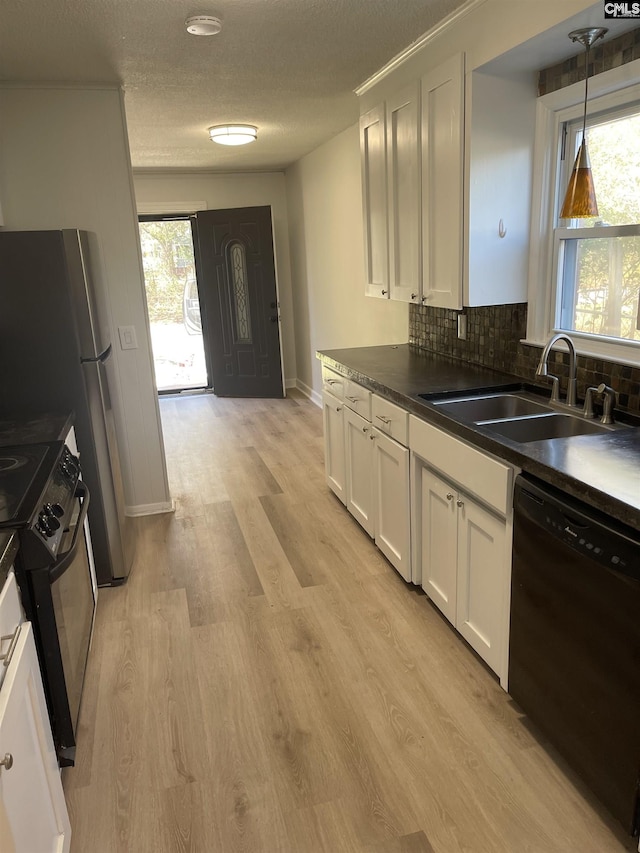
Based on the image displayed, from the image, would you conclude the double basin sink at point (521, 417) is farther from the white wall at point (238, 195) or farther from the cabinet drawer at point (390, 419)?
the white wall at point (238, 195)

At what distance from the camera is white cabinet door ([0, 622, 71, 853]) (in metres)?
1.14

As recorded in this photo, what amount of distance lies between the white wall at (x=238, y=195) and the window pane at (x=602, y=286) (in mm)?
4662

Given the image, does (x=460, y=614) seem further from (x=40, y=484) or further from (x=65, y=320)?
(x=65, y=320)

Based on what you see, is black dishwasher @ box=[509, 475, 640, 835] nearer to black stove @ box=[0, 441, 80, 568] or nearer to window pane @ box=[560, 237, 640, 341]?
window pane @ box=[560, 237, 640, 341]

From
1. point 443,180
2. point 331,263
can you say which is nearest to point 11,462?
point 443,180

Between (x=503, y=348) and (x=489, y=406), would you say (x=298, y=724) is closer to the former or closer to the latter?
(x=489, y=406)

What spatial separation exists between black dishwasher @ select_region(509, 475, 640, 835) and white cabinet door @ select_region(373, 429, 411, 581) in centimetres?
83

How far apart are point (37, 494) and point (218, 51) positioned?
2161 millimetres

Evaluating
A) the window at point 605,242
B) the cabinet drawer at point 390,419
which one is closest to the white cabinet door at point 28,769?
the cabinet drawer at point 390,419

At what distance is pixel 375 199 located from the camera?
3.44 meters

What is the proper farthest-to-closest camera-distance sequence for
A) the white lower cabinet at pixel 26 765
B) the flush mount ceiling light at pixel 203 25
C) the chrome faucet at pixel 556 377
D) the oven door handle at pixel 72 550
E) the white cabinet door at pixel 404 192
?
the white cabinet door at pixel 404 192
the flush mount ceiling light at pixel 203 25
the chrome faucet at pixel 556 377
the oven door handle at pixel 72 550
the white lower cabinet at pixel 26 765

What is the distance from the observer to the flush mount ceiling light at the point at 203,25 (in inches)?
92.7

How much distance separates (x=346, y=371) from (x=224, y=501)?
1.31m

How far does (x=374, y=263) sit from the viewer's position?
3.62 metres
